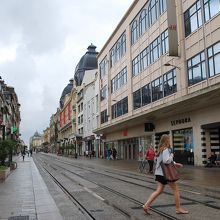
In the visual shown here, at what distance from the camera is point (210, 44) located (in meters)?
26.4

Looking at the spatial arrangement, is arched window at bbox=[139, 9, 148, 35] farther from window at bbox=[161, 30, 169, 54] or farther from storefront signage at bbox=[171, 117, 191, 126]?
storefront signage at bbox=[171, 117, 191, 126]

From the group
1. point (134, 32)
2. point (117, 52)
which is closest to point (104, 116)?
point (117, 52)

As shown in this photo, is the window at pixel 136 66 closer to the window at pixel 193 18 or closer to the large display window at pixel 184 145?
the large display window at pixel 184 145

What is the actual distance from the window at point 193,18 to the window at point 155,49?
18.6ft

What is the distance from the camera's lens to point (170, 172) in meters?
8.69

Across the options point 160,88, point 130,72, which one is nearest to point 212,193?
point 160,88

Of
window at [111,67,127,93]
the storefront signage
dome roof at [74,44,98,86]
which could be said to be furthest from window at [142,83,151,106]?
dome roof at [74,44,98,86]

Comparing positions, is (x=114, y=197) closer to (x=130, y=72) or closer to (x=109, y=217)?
(x=109, y=217)

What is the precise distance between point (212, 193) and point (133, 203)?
360 cm

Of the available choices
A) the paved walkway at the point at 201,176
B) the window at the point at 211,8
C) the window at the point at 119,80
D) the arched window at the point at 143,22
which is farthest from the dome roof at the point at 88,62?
the paved walkway at the point at 201,176

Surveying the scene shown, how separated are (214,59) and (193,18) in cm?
497

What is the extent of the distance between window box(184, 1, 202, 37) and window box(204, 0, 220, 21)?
0.93m

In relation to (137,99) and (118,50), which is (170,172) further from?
(118,50)

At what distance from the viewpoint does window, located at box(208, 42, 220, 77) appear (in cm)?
2530
